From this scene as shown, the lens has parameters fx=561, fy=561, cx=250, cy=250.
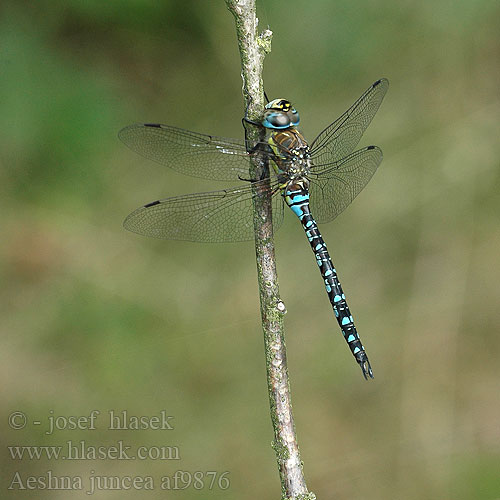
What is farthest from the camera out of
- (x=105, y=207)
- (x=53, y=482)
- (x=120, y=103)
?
(x=105, y=207)

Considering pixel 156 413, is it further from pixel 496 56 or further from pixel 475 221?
pixel 496 56

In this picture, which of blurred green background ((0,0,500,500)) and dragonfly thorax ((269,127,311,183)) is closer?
dragonfly thorax ((269,127,311,183))

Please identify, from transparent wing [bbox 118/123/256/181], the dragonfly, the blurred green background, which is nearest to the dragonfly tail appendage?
the dragonfly

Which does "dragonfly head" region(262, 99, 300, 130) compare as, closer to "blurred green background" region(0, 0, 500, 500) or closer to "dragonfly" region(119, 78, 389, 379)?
"dragonfly" region(119, 78, 389, 379)

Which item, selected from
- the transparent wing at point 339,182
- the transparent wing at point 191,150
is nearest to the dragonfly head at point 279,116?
the transparent wing at point 191,150

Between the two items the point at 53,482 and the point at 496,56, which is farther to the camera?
the point at 496,56

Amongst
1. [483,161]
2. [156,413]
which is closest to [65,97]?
[156,413]

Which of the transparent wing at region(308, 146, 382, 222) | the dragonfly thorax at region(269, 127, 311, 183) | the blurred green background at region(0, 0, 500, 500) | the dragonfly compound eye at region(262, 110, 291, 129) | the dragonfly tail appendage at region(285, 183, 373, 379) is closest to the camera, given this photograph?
the dragonfly compound eye at region(262, 110, 291, 129)
